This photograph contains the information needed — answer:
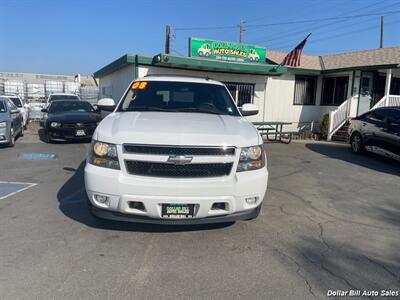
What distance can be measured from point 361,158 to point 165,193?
8834 millimetres

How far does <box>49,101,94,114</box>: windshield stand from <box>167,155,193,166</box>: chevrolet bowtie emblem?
10033 mm

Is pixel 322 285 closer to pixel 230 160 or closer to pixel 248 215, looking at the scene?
pixel 248 215

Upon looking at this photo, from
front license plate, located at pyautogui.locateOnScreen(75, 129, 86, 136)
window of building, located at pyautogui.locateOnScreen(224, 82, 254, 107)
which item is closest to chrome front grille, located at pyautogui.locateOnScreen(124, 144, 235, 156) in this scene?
front license plate, located at pyautogui.locateOnScreen(75, 129, 86, 136)

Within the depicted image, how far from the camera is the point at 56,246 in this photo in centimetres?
355

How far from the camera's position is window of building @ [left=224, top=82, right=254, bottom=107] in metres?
14.1

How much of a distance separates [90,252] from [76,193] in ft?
7.38

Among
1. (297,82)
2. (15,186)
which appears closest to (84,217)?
(15,186)

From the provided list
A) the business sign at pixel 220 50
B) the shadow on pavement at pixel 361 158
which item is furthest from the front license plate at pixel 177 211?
the business sign at pixel 220 50

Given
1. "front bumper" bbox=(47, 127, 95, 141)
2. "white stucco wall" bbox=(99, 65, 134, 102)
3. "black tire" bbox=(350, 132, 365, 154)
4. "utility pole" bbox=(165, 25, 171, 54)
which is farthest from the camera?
"utility pole" bbox=(165, 25, 171, 54)

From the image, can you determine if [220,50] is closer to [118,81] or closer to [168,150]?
[118,81]

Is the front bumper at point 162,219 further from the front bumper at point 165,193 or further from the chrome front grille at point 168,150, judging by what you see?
the chrome front grille at point 168,150

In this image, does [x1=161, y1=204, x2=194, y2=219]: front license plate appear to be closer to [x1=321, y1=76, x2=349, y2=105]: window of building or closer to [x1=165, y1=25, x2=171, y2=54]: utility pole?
[x1=321, y1=76, x2=349, y2=105]: window of building

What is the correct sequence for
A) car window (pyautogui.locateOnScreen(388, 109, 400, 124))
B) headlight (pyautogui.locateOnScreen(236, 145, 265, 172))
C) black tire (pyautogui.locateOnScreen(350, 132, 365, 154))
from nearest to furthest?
headlight (pyautogui.locateOnScreen(236, 145, 265, 172)), car window (pyautogui.locateOnScreen(388, 109, 400, 124)), black tire (pyautogui.locateOnScreen(350, 132, 365, 154))

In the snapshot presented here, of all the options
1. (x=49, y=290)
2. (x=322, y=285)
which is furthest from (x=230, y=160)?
(x=49, y=290)
